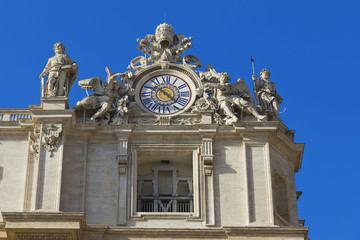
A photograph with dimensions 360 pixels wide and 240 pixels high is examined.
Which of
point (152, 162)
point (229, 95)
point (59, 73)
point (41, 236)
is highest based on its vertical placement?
point (59, 73)

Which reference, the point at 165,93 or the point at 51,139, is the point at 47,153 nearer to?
the point at 51,139

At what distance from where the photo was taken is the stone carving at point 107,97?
32906 mm

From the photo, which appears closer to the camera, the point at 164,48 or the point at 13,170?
the point at 13,170

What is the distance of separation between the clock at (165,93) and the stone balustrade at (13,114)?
359 cm

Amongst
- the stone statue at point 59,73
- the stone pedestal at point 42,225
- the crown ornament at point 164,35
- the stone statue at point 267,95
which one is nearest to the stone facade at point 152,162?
the stone pedestal at point 42,225

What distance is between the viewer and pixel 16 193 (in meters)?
31.5

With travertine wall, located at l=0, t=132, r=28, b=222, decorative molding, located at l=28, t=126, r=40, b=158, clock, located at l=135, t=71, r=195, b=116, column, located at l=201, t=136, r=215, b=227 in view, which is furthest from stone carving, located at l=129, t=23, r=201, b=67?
travertine wall, located at l=0, t=132, r=28, b=222

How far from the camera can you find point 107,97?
33.2m

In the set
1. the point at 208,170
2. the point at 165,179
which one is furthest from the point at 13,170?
the point at 208,170

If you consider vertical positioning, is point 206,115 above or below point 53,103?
below

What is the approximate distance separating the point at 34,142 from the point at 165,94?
4.64 meters

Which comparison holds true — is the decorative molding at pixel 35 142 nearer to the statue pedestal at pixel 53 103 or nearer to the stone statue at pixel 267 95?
the statue pedestal at pixel 53 103

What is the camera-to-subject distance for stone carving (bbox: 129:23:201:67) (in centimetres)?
3453

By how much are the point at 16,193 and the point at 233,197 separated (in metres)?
6.62
